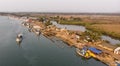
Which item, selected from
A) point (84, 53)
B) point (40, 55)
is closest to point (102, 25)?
point (84, 53)

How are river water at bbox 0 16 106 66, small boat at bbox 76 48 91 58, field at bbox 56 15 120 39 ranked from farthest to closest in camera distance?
field at bbox 56 15 120 39 → small boat at bbox 76 48 91 58 → river water at bbox 0 16 106 66

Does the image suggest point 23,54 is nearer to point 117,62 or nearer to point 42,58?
point 42,58

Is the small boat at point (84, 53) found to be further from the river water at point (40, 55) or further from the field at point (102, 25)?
the field at point (102, 25)

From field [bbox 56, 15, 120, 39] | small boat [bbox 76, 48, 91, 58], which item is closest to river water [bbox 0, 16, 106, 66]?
small boat [bbox 76, 48, 91, 58]

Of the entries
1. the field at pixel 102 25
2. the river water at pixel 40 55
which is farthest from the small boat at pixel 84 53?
the field at pixel 102 25

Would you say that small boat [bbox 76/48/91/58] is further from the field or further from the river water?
the field

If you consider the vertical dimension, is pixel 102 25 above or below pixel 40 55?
above

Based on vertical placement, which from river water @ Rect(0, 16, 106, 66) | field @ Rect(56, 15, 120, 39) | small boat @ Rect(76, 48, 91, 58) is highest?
field @ Rect(56, 15, 120, 39)

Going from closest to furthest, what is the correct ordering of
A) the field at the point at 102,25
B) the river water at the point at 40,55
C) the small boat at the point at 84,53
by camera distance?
the river water at the point at 40,55, the small boat at the point at 84,53, the field at the point at 102,25

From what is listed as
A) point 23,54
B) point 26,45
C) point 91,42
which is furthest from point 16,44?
point 91,42

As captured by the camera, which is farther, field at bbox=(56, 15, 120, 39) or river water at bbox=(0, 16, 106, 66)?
field at bbox=(56, 15, 120, 39)

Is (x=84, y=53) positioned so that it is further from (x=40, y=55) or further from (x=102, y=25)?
(x=102, y=25)
